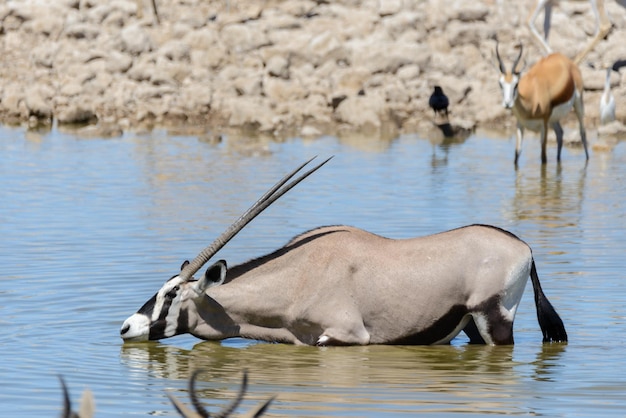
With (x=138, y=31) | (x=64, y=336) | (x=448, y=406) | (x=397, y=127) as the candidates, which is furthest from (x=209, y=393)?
(x=138, y=31)

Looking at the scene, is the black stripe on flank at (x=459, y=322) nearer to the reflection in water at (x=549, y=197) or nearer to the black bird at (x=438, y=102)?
the reflection in water at (x=549, y=197)

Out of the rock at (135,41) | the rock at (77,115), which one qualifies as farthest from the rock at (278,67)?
the rock at (77,115)

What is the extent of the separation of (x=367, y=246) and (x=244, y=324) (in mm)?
870

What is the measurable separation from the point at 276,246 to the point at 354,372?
4875mm

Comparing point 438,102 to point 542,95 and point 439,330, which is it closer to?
point 542,95

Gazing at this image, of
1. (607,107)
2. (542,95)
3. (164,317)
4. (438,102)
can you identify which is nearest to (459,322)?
(164,317)

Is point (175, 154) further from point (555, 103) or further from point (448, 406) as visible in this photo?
point (448, 406)

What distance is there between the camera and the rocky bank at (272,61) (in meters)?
30.6

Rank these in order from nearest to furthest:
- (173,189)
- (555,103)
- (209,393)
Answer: (209,393) → (173,189) → (555,103)

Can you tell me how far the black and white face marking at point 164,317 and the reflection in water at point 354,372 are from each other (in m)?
0.12

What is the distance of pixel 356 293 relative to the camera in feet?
26.1

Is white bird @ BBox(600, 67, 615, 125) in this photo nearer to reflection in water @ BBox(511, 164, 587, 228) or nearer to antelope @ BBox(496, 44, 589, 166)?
antelope @ BBox(496, 44, 589, 166)

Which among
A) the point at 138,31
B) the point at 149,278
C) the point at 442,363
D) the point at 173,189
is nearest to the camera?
the point at 442,363

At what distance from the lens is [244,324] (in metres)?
8.20
